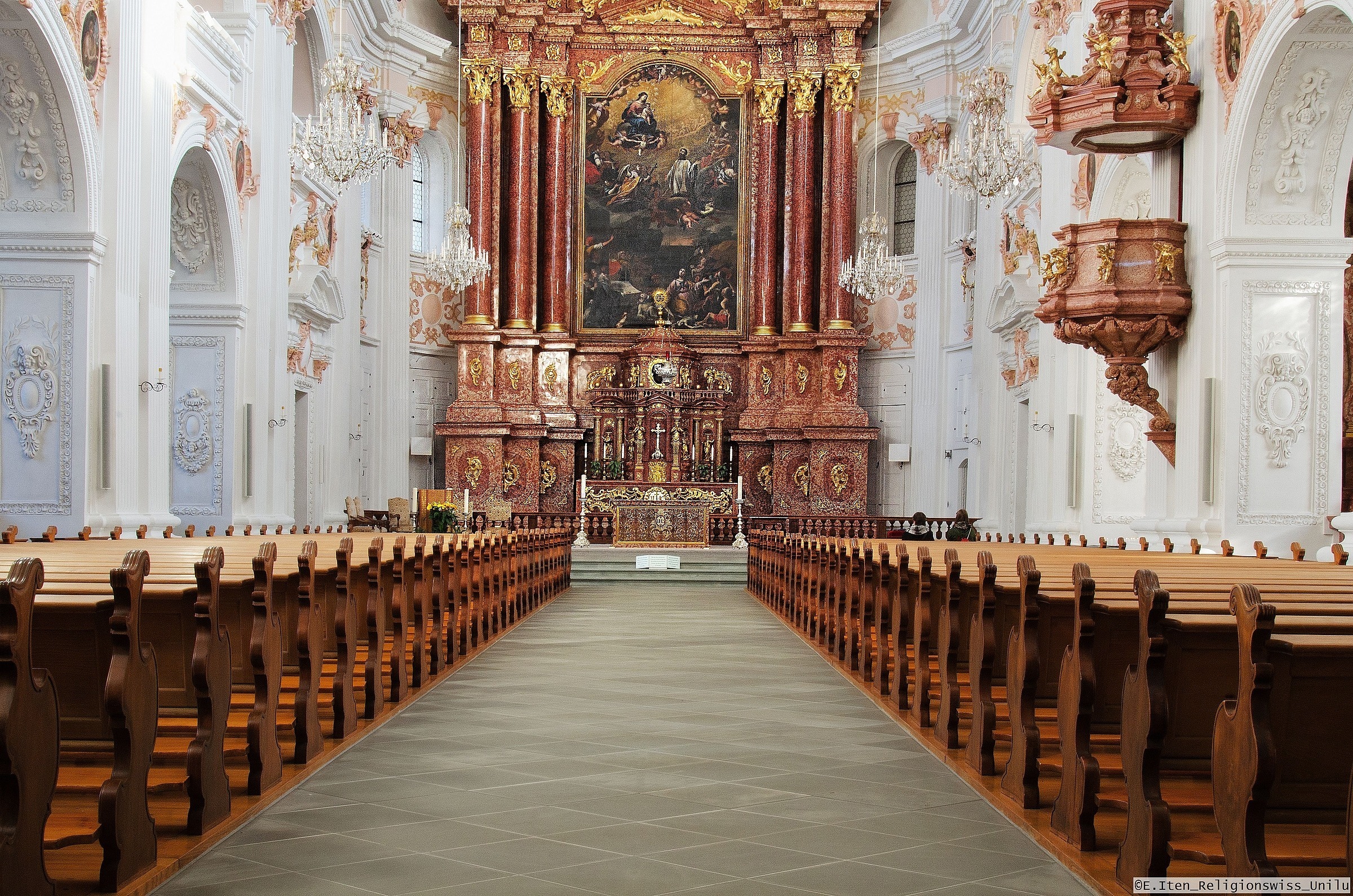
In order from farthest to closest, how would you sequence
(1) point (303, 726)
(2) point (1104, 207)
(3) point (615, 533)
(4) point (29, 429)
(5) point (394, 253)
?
(5) point (394, 253) → (3) point (615, 533) → (2) point (1104, 207) → (4) point (29, 429) → (1) point (303, 726)

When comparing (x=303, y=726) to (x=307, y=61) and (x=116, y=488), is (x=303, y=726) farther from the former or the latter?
(x=307, y=61)

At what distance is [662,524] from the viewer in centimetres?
2191

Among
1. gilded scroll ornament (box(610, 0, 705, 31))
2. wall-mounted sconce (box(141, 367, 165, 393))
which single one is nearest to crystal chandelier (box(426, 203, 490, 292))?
gilded scroll ornament (box(610, 0, 705, 31))

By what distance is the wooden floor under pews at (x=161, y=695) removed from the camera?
3439mm

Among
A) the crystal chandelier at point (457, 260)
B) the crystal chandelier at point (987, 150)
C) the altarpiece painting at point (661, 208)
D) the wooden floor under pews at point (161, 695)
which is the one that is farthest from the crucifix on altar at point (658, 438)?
the wooden floor under pews at point (161, 695)

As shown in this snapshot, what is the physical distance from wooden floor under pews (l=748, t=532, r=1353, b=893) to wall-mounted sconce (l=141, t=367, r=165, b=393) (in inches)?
341

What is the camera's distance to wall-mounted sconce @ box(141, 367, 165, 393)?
43.4 feet

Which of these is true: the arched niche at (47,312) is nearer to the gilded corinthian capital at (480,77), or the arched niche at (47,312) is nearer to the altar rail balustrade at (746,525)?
the altar rail balustrade at (746,525)

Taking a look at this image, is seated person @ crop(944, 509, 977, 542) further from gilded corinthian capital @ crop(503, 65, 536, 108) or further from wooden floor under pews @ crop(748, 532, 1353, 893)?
wooden floor under pews @ crop(748, 532, 1353, 893)

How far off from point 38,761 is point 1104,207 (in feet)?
45.1

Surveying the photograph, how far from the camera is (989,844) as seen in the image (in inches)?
178

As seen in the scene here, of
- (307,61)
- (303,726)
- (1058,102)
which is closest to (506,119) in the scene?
(307,61)

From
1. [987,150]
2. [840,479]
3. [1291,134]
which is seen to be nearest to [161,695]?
[1291,134]

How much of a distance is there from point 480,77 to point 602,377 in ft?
19.2
